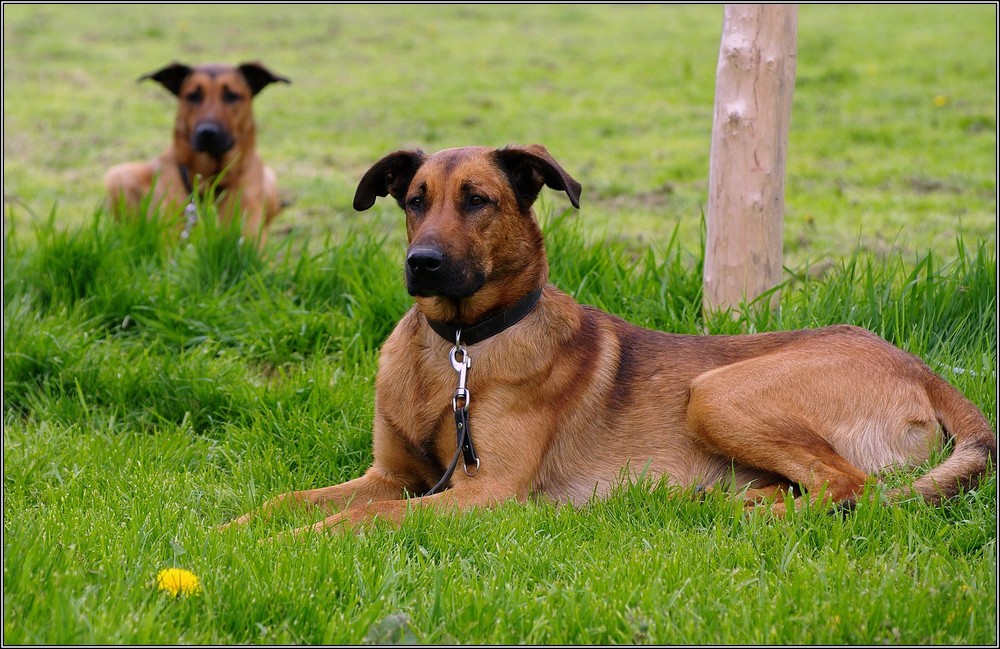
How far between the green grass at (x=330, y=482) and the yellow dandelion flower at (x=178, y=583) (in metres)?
0.04

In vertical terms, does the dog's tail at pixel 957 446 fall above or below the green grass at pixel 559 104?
below

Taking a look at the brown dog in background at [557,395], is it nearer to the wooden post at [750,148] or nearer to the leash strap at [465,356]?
the leash strap at [465,356]

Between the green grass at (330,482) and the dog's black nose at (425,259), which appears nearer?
the green grass at (330,482)

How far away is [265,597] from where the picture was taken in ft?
9.51

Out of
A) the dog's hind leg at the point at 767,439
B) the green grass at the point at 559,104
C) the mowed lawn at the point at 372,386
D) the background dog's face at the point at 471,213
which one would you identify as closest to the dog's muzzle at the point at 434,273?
the background dog's face at the point at 471,213

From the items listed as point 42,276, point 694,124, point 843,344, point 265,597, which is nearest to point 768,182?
point 843,344

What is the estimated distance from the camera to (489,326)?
4.21m

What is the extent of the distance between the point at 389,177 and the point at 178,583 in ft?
6.95

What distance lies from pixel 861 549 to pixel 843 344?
1140mm

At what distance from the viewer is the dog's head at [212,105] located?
7758 millimetres

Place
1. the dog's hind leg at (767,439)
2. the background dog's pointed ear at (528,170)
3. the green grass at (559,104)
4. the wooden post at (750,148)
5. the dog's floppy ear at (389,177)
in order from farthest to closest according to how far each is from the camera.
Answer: the green grass at (559,104) → the wooden post at (750,148) → the dog's floppy ear at (389,177) → the background dog's pointed ear at (528,170) → the dog's hind leg at (767,439)

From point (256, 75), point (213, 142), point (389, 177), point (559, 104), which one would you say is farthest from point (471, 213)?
point (559, 104)

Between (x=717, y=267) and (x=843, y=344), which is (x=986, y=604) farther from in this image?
(x=717, y=267)

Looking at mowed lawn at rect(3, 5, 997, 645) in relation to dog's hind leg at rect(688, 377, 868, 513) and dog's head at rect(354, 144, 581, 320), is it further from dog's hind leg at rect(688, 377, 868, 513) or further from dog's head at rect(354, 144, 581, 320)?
dog's head at rect(354, 144, 581, 320)
